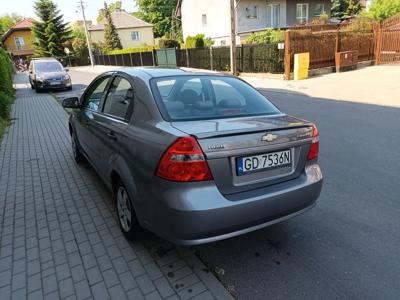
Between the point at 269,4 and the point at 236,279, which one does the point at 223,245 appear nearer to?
the point at 236,279

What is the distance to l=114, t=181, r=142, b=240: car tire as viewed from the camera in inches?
122

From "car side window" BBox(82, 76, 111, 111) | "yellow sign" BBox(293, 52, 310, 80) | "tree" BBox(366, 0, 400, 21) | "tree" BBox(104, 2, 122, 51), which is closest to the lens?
"car side window" BBox(82, 76, 111, 111)

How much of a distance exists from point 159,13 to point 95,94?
6915 centimetres

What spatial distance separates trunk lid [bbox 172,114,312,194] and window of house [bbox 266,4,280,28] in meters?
29.6

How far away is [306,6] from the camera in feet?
104

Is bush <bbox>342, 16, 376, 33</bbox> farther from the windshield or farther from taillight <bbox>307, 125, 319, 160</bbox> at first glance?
taillight <bbox>307, 125, 319, 160</bbox>

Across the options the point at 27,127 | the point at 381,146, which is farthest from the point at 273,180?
the point at 27,127

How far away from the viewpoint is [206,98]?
3.38m

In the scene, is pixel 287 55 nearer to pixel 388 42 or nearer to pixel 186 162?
pixel 388 42

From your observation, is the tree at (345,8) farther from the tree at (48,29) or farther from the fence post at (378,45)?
the tree at (48,29)

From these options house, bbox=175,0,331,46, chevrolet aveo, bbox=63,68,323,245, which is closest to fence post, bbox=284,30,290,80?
house, bbox=175,0,331,46

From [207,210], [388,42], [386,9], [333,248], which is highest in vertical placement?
[386,9]

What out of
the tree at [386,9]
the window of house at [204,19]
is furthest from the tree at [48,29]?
the tree at [386,9]

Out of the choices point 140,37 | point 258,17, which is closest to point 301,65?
point 258,17
